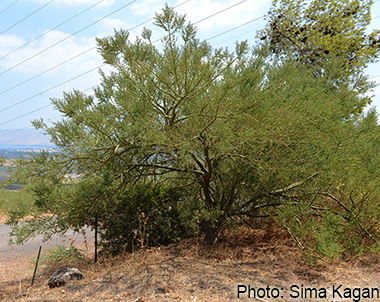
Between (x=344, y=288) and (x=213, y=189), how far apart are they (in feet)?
9.18

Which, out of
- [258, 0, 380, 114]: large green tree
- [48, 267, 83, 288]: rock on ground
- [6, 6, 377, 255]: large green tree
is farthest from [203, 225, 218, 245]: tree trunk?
[258, 0, 380, 114]: large green tree

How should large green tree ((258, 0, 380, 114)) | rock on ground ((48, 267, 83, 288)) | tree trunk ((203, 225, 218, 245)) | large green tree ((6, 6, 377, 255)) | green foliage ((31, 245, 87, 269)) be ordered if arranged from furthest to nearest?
large green tree ((258, 0, 380, 114)), green foliage ((31, 245, 87, 269)), tree trunk ((203, 225, 218, 245)), rock on ground ((48, 267, 83, 288)), large green tree ((6, 6, 377, 255))

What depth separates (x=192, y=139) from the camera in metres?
3.93

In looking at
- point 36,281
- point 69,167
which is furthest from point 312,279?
point 36,281

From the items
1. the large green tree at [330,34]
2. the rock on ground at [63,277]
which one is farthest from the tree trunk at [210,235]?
the large green tree at [330,34]

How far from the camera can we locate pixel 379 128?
6.14 metres

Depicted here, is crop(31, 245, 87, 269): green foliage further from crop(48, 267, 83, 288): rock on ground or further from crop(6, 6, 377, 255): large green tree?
crop(48, 267, 83, 288): rock on ground

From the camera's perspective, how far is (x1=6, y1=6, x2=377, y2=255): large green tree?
12.4 ft

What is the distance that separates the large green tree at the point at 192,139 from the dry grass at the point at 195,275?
66cm

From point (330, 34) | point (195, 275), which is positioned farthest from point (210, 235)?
point (330, 34)

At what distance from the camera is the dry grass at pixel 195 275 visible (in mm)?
3939

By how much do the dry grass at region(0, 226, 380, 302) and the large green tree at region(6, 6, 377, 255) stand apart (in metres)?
0.66

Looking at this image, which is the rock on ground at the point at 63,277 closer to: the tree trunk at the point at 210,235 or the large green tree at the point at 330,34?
the tree trunk at the point at 210,235

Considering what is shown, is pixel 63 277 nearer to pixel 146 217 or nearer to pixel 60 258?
pixel 146 217
